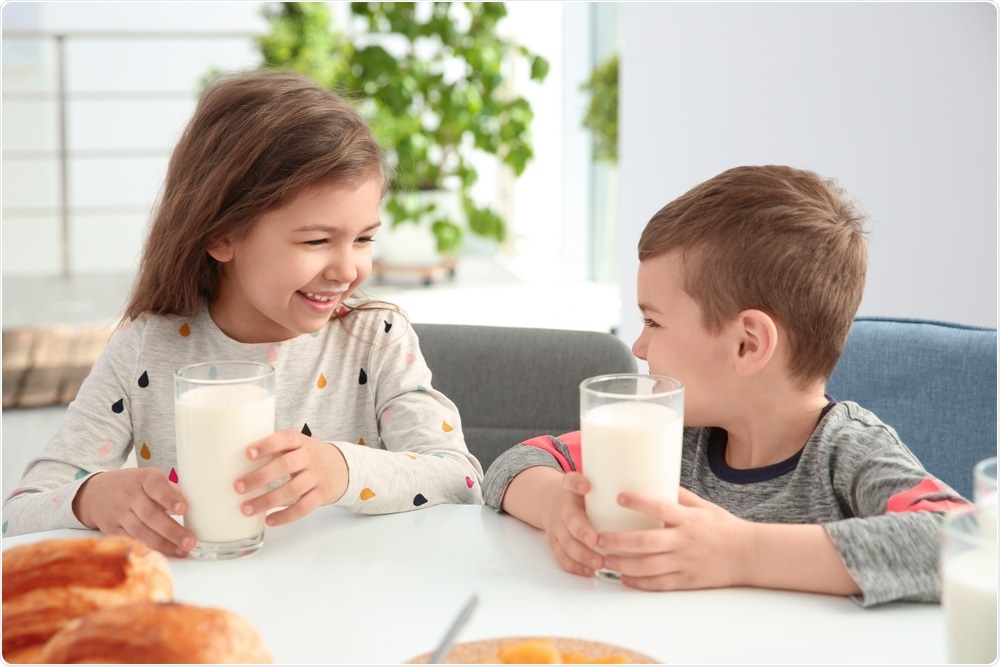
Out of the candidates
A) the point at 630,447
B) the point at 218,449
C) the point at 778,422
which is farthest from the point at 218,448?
the point at 778,422

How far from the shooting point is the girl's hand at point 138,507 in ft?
3.10

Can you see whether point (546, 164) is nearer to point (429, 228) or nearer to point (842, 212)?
point (429, 228)

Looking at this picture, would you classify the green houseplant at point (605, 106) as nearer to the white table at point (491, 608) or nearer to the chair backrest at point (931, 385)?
the chair backrest at point (931, 385)

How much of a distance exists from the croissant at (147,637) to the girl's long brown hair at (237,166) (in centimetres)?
76

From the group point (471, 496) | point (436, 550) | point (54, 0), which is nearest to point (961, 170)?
point (471, 496)

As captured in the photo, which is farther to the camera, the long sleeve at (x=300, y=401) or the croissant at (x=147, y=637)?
the long sleeve at (x=300, y=401)

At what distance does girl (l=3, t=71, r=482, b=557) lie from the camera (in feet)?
4.17

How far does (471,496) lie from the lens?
1218mm

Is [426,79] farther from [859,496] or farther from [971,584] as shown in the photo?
[971,584]

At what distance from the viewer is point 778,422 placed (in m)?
1.14

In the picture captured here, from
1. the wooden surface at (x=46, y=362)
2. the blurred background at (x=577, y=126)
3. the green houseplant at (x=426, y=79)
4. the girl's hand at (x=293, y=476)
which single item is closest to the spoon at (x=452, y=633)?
the girl's hand at (x=293, y=476)

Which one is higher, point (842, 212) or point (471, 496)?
point (842, 212)

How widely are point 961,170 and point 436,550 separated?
1624mm

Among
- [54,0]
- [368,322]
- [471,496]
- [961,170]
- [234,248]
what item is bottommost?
[471,496]
